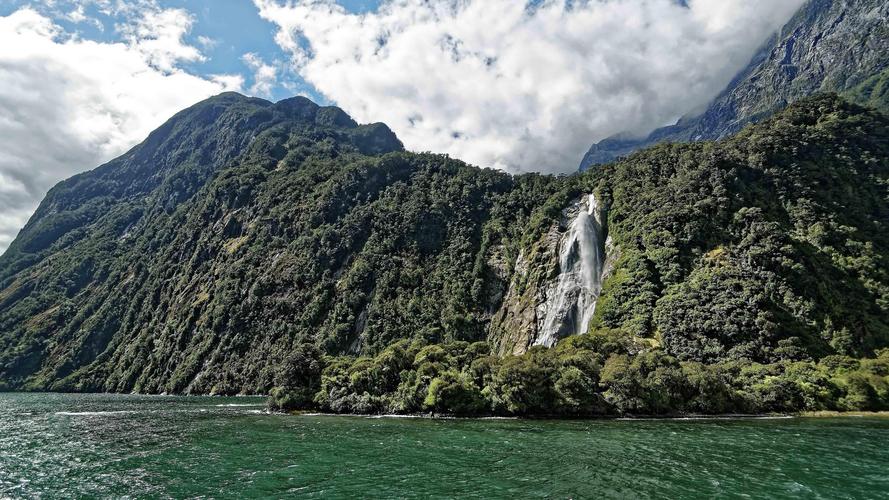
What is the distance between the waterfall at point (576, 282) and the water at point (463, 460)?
238 feet

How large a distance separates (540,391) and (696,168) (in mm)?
113008

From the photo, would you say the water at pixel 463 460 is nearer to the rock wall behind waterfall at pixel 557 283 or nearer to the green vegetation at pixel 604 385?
the green vegetation at pixel 604 385

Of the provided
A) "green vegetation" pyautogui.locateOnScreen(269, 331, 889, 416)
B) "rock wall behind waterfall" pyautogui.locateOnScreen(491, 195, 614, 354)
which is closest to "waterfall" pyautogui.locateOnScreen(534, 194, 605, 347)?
"rock wall behind waterfall" pyautogui.locateOnScreen(491, 195, 614, 354)

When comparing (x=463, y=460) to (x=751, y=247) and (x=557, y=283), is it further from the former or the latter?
(x=557, y=283)

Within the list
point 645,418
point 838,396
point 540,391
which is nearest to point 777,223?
point 838,396

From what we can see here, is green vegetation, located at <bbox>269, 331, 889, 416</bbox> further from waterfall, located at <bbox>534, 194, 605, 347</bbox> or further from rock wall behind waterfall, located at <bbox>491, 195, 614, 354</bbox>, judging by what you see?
rock wall behind waterfall, located at <bbox>491, 195, 614, 354</bbox>

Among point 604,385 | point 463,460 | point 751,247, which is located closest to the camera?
point 463,460

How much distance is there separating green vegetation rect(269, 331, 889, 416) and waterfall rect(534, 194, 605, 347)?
43879mm

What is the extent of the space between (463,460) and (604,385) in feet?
157

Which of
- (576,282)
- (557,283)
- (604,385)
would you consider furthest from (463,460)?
(557,283)

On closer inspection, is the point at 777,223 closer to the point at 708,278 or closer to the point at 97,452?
the point at 708,278

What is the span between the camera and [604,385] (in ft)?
292

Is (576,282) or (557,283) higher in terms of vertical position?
(557,283)

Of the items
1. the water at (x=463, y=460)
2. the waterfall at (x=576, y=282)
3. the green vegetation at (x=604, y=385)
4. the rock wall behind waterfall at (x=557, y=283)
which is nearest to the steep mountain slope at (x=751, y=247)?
the rock wall behind waterfall at (x=557, y=283)
